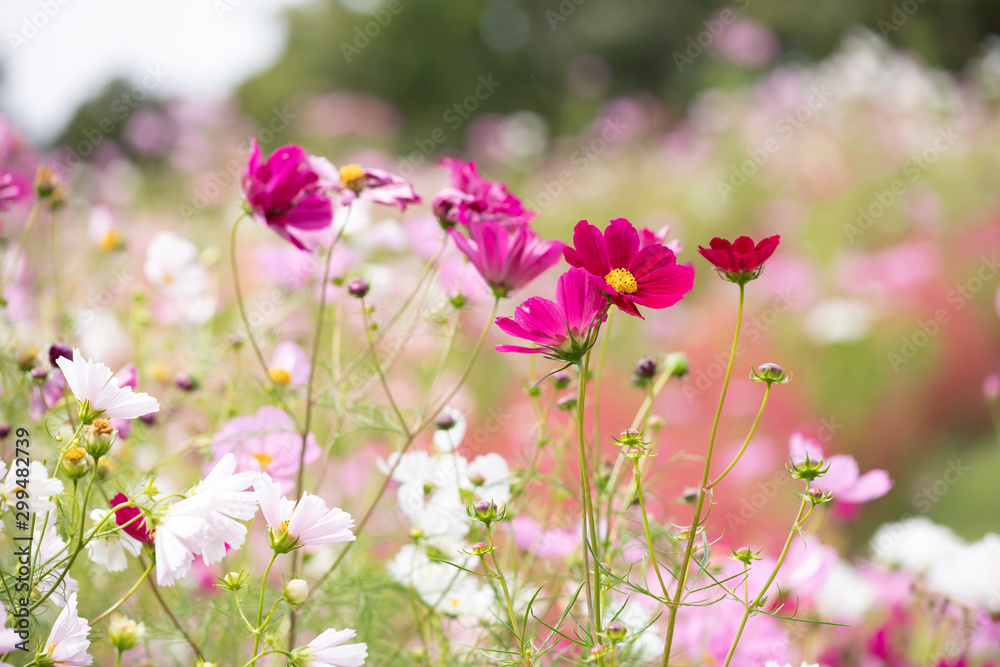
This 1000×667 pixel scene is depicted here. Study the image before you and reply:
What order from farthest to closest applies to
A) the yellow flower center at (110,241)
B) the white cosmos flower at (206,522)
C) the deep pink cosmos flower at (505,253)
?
1. the yellow flower center at (110,241)
2. the deep pink cosmos flower at (505,253)
3. the white cosmos flower at (206,522)

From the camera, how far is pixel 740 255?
390 millimetres

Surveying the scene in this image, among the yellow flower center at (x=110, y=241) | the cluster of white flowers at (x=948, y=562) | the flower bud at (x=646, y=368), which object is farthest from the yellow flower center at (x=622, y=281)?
the yellow flower center at (x=110, y=241)

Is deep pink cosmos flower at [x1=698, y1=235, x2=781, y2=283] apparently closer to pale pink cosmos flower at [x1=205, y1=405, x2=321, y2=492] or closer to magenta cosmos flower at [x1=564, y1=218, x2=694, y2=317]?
magenta cosmos flower at [x1=564, y1=218, x2=694, y2=317]

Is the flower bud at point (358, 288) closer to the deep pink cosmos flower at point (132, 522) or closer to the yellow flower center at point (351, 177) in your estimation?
the yellow flower center at point (351, 177)

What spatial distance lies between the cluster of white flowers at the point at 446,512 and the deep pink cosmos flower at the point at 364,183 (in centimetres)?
15

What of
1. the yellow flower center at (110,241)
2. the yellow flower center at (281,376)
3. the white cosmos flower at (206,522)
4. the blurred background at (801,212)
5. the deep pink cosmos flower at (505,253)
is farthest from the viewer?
the blurred background at (801,212)

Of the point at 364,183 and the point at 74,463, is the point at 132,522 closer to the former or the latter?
the point at 74,463

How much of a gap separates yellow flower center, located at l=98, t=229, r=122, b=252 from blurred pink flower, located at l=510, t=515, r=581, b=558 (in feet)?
1.59

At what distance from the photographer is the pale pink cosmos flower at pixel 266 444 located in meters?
0.52

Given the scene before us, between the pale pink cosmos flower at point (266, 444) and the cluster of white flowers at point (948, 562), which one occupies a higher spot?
the cluster of white flowers at point (948, 562)

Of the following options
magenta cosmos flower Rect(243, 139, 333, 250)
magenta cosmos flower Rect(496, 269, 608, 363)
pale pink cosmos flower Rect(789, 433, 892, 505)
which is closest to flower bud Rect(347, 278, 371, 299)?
magenta cosmos flower Rect(243, 139, 333, 250)

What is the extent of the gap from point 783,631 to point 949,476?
4.11ft

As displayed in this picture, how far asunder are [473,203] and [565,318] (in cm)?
13

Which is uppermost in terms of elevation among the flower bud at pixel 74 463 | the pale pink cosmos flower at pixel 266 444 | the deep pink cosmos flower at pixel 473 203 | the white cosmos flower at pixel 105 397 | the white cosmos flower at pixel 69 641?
the deep pink cosmos flower at pixel 473 203
